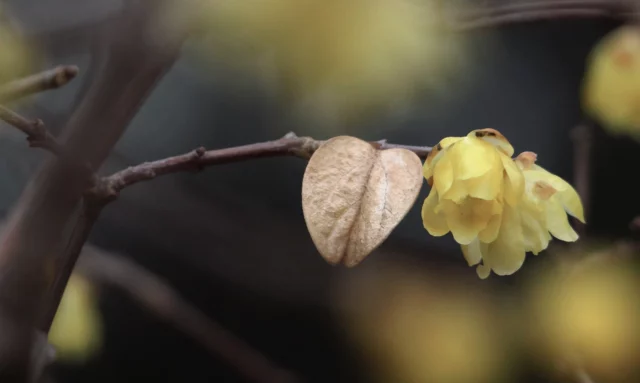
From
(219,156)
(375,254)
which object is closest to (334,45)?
(219,156)

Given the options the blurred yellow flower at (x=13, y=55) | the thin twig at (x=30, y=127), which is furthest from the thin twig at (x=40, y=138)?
the blurred yellow flower at (x=13, y=55)

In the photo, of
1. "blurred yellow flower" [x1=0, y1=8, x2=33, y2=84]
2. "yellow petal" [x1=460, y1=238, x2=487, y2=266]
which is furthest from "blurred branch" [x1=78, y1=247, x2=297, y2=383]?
"yellow petal" [x1=460, y1=238, x2=487, y2=266]

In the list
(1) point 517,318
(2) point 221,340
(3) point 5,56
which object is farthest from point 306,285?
(3) point 5,56

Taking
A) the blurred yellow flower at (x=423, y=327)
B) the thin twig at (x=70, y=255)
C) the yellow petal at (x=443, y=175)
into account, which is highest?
the blurred yellow flower at (x=423, y=327)

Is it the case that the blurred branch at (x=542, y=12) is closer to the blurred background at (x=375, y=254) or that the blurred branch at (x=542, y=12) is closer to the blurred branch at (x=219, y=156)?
the blurred background at (x=375, y=254)

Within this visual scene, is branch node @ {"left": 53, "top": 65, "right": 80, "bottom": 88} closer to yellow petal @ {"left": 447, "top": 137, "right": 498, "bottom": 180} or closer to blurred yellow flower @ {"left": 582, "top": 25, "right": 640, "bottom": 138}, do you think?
yellow petal @ {"left": 447, "top": 137, "right": 498, "bottom": 180}

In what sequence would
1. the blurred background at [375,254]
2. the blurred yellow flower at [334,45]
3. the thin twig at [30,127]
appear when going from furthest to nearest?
the blurred background at [375,254] < the blurred yellow flower at [334,45] < the thin twig at [30,127]

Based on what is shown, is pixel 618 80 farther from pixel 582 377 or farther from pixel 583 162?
pixel 582 377
